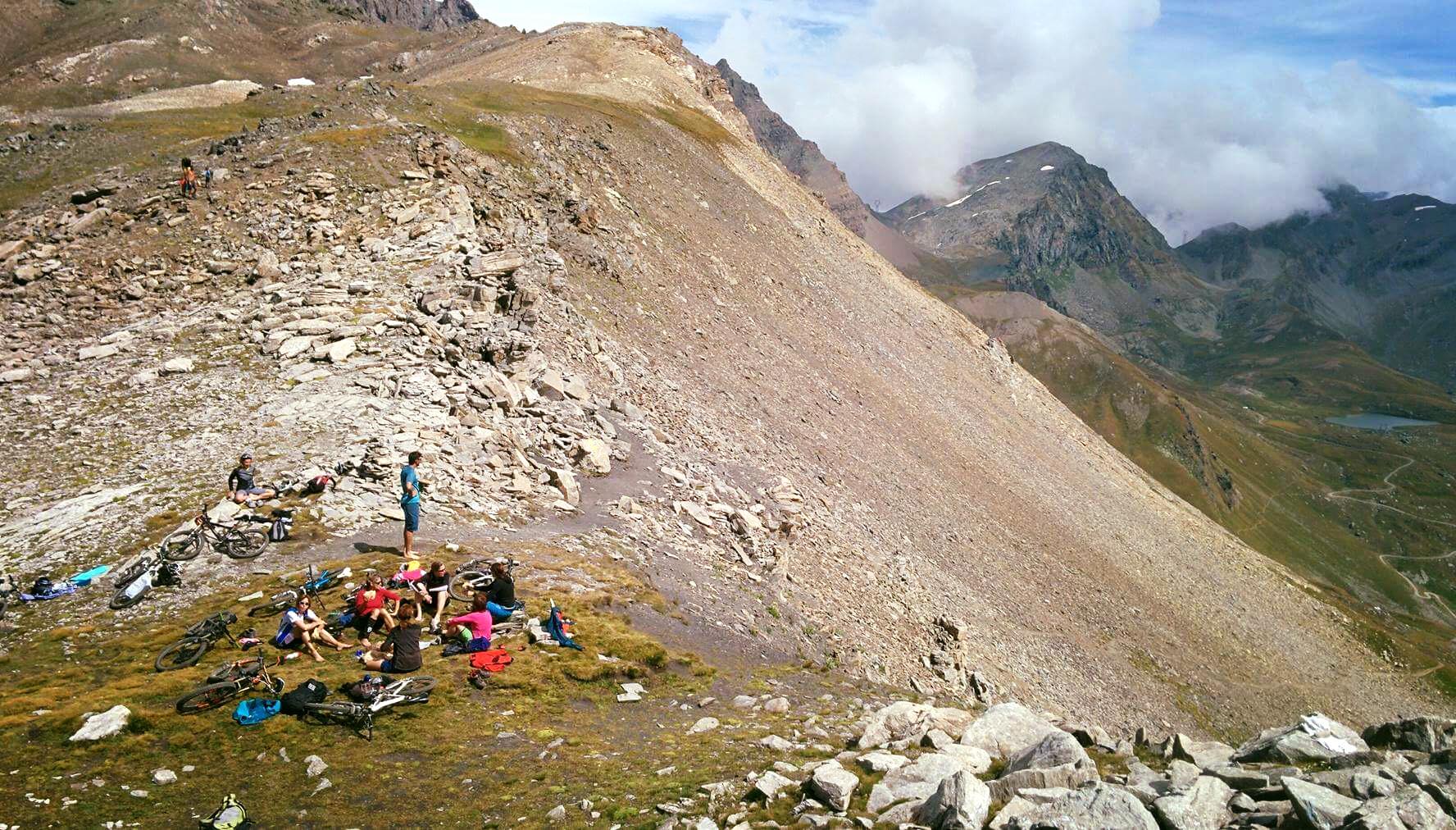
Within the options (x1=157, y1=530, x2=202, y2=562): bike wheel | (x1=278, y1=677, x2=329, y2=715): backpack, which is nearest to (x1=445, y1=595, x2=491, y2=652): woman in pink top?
(x1=278, y1=677, x2=329, y2=715): backpack

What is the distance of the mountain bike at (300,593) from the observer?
18.5 metres

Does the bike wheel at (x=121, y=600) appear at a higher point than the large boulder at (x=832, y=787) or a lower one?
lower

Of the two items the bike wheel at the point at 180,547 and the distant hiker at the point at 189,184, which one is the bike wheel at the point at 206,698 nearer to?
the bike wheel at the point at 180,547

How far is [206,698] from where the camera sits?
15.0 m

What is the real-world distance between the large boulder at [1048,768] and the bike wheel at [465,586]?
1434 cm

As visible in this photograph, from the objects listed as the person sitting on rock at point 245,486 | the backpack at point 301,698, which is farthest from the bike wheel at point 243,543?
the backpack at point 301,698

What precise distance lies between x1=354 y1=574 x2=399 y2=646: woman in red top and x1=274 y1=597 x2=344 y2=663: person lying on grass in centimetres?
79

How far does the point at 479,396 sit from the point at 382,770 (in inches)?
724

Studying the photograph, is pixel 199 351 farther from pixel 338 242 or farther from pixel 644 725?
pixel 644 725

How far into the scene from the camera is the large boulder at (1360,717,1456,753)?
14078 mm

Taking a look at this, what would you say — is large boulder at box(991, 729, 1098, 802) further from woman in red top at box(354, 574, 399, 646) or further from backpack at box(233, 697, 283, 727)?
woman in red top at box(354, 574, 399, 646)

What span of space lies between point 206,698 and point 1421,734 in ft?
81.0

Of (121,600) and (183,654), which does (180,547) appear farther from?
(183,654)

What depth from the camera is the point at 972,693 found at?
35188 millimetres
